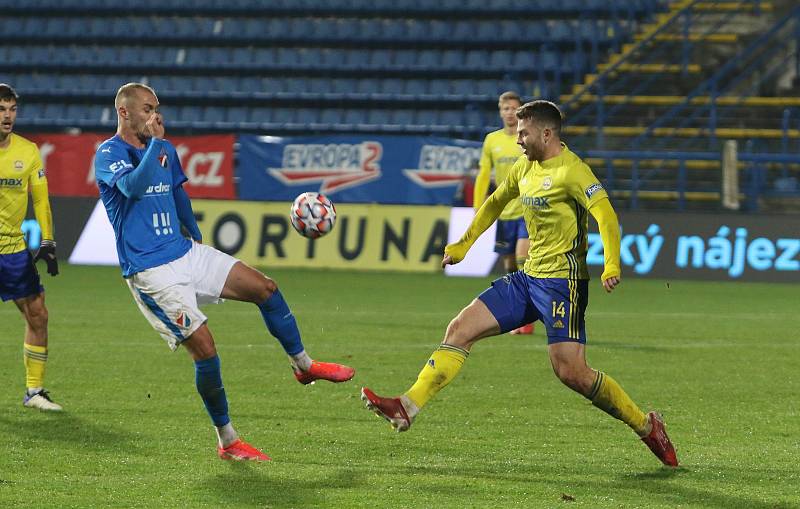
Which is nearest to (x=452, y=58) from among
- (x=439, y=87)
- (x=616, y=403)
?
(x=439, y=87)

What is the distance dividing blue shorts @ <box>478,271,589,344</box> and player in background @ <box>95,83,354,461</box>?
1.25 metres

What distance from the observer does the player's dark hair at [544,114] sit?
6602 mm

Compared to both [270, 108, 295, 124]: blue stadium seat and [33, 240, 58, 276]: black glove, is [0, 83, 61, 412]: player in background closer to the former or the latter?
[33, 240, 58, 276]: black glove

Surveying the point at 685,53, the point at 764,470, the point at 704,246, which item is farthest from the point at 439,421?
the point at 685,53

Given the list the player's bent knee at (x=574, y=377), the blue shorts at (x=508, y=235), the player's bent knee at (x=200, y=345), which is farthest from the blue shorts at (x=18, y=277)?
the blue shorts at (x=508, y=235)

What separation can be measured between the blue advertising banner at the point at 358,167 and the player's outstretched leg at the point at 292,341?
12.4 metres

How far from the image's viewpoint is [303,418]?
26.1 ft

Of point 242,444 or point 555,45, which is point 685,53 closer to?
point 555,45

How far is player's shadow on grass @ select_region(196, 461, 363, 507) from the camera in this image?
573 cm

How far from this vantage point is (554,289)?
6.57 meters

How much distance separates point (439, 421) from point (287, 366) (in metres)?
2.52

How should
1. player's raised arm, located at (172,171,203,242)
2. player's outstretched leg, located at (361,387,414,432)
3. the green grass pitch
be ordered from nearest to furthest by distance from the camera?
1. the green grass pitch
2. player's outstretched leg, located at (361,387,414,432)
3. player's raised arm, located at (172,171,203,242)

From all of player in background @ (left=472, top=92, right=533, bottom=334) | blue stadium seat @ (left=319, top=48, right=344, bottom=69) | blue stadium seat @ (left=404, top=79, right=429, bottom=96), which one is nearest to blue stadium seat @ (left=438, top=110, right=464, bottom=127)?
blue stadium seat @ (left=404, top=79, right=429, bottom=96)

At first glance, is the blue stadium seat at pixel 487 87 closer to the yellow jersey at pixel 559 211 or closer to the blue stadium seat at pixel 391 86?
the blue stadium seat at pixel 391 86
